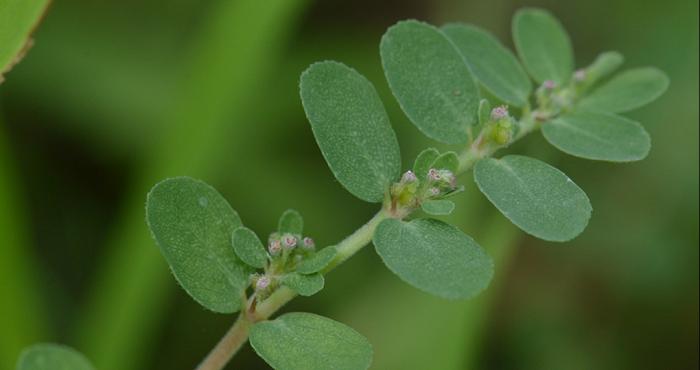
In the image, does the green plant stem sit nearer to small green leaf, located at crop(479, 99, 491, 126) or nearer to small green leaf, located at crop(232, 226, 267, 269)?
small green leaf, located at crop(232, 226, 267, 269)

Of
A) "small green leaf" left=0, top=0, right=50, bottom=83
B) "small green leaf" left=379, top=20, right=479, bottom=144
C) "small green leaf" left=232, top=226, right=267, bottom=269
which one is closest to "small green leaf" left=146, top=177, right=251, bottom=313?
"small green leaf" left=232, top=226, right=267, bottom=269

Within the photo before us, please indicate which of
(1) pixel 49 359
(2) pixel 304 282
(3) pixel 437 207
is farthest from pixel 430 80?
(1) pixel 49 359

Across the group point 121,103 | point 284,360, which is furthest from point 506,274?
point 284,360

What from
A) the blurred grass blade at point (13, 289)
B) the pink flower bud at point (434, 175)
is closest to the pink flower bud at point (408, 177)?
the pink flower bud at point (434, 175)

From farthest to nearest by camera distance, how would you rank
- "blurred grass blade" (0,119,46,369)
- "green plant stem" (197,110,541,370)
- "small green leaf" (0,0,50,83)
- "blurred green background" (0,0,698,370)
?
"blurred green background" (0,0,698,370)
"blurred grass blade" (0,119,46,369)
"small green leaf" (0,0,50,83)
"green plant stem" (197,110,541,370)

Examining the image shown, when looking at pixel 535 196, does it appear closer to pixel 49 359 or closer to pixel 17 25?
pixel 49 359

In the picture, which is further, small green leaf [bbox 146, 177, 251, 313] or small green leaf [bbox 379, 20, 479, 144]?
small green leaf [bbox 379, 20, 479, 144]
